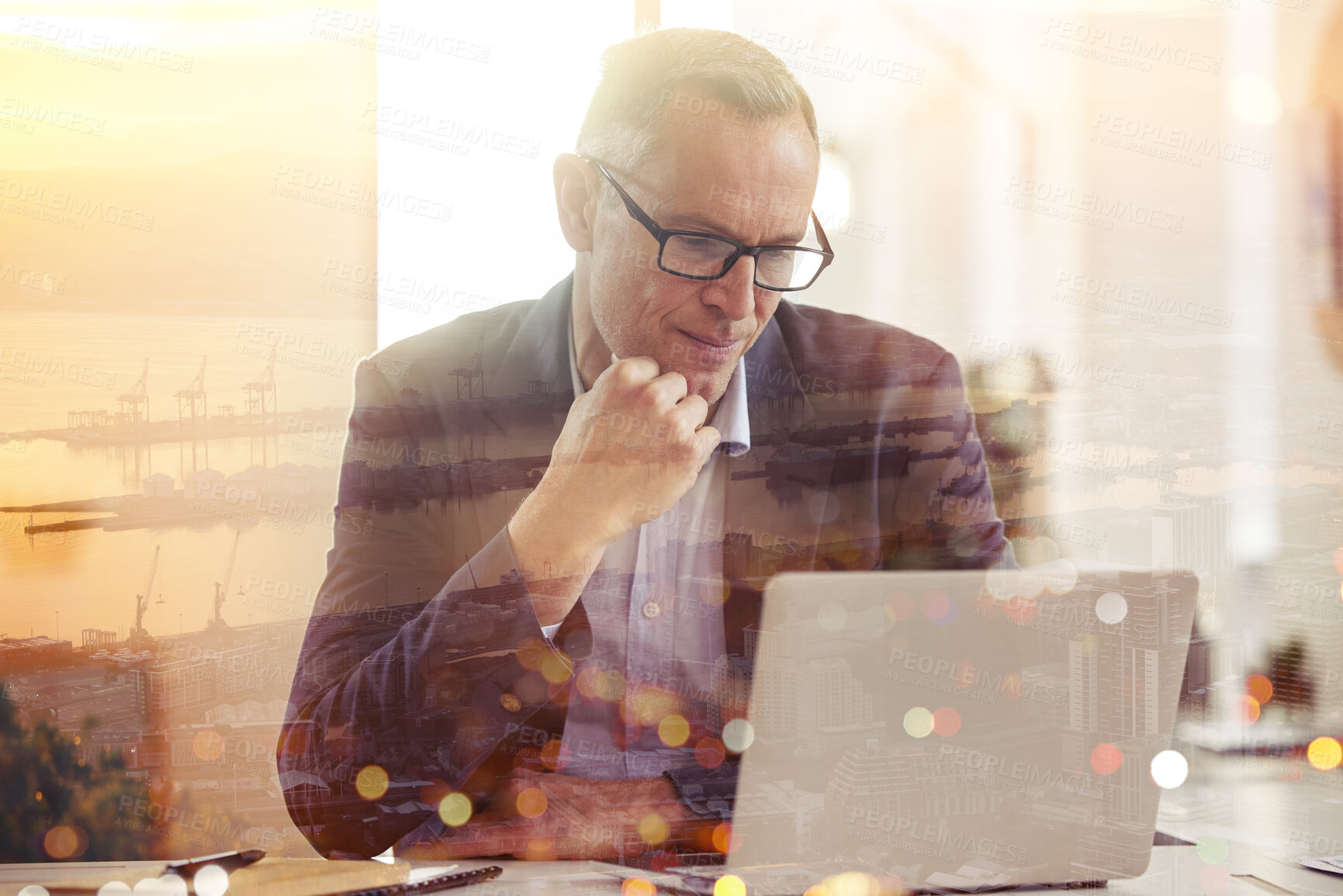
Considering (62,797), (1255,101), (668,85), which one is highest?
(1255,101)

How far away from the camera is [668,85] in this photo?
1.29m

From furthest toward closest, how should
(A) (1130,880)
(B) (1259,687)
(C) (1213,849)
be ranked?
1. (B) (1259,687)
2. (C) (1213,849)
3. (A) (1130,880)

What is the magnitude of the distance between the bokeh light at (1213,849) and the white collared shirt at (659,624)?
0.78 meters

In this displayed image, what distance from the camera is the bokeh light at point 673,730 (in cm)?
137

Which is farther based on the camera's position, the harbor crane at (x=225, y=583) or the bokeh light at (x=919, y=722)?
the harbor crane at (x=225, y=583)

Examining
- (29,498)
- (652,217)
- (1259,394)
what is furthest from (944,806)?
(29,498)

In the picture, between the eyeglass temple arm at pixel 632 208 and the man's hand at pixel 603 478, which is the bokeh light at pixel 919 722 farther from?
Result: the eyeglass temple arm at pixel 632 208

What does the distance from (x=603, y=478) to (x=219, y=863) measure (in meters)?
0.75

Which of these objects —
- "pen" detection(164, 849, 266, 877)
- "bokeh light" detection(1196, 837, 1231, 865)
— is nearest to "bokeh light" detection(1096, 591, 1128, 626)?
"bokeh light" detection(1196, 837, 1231, 865)

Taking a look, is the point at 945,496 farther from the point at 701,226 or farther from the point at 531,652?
the point at 531,652

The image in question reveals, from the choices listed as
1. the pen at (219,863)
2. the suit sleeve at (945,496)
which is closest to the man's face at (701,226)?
the suit sleeve at (945,496)

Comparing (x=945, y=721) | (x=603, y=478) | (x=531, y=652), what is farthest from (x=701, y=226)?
(x=945, y=721)

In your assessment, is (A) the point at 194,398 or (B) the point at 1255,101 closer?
(A) the point at 194,398

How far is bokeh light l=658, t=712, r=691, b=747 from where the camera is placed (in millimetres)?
1368
